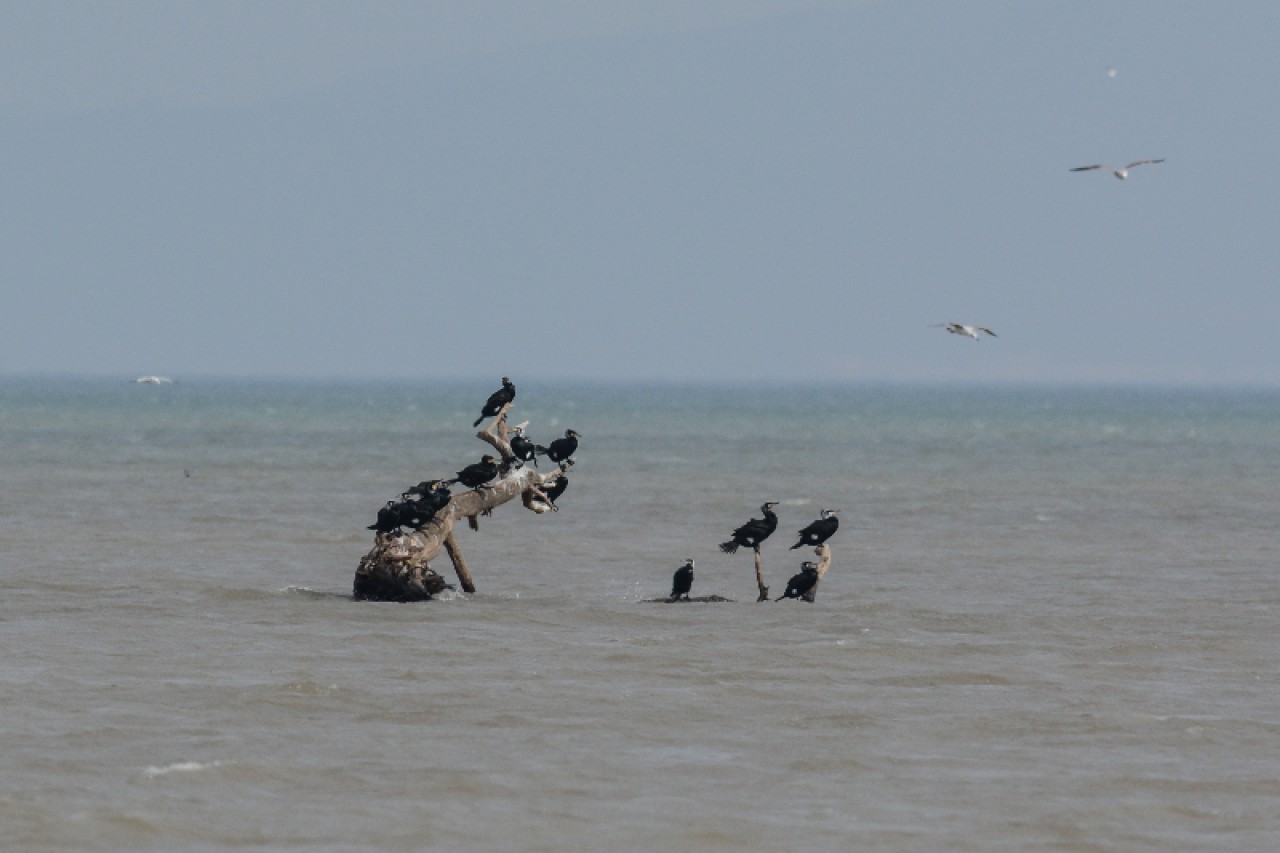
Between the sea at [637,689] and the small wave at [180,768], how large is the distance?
0.06 meters

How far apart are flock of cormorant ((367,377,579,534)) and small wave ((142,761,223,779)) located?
920 centimetres

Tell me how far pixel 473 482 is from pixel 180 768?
1107 cm

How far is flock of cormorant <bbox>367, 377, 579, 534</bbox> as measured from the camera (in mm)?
25156

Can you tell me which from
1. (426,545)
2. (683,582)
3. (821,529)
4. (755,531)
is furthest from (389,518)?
(821,529)

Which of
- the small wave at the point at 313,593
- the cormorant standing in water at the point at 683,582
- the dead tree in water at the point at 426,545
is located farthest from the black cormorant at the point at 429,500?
the cormorant standing in water at the point at 683,582

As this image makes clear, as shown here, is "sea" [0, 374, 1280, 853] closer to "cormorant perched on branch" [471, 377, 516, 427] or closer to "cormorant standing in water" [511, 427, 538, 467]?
"cormorant standing in water" [511, 427, 538, 467]

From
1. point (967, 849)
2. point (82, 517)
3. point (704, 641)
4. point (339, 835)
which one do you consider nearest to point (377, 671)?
point (704, 641)

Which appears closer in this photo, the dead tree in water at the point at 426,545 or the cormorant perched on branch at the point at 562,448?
the dead tree in water at the point at 426,545

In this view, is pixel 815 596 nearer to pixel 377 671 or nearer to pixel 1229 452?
pixel 377 671

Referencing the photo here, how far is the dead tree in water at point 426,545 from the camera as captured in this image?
26.1 meters

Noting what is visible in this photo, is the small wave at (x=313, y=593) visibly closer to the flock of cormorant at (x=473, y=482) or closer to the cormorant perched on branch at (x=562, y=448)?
the flock of cormorant at (x=473, y=482)

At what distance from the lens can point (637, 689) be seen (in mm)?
19281

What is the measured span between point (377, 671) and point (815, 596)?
9.55 metres

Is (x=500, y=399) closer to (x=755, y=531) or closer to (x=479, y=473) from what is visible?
(x=479, y=473)
